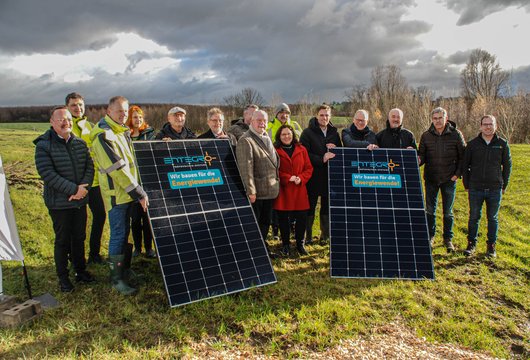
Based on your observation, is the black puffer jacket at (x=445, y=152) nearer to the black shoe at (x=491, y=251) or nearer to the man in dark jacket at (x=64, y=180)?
the black shoe at (x=491, y=251)

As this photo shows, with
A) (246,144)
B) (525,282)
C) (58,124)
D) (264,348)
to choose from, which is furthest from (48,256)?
(525,282)

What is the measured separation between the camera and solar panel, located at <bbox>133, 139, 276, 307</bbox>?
4.89 m

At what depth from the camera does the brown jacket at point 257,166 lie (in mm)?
5734

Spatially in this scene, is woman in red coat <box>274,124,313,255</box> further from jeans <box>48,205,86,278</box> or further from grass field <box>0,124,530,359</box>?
jeans <box>48,205,86,278</box>

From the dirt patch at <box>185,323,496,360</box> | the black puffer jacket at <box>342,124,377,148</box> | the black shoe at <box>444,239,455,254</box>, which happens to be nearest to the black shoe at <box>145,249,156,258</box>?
the dirt patch at <box>185,323,496,360</box>

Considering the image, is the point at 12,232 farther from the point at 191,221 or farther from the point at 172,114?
the point at 172,114

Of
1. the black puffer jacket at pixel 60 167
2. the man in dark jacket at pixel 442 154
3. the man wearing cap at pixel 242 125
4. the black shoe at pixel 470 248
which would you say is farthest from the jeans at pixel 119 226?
the black shoe at pixel 470 248

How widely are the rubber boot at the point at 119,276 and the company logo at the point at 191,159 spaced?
143cm

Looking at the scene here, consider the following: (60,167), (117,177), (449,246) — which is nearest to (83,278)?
(60,167)

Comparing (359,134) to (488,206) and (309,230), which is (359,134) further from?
(488,206)

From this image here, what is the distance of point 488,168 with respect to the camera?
6461 millimetres

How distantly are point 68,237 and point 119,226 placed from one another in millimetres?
827

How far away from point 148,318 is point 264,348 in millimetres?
1464

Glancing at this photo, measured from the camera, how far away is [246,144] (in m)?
5.73
